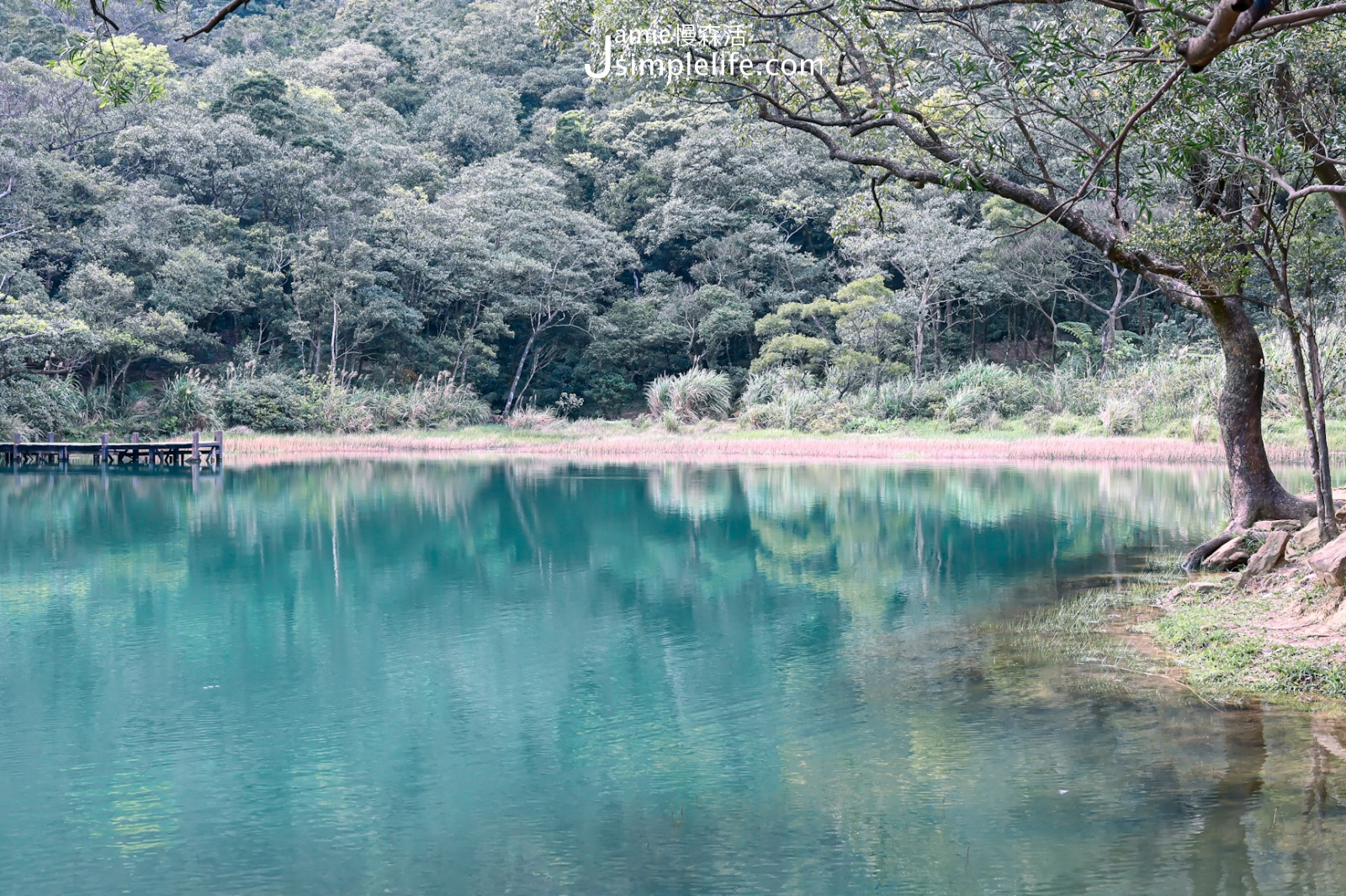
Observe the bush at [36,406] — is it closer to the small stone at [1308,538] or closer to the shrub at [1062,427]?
the shrub at [1062,427]

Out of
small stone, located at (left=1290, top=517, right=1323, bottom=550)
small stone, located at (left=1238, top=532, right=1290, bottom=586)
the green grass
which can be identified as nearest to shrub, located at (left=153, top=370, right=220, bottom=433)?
small stone, located at (left=1238, top=532, right=1290, bottom=586)

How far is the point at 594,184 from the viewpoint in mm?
38812

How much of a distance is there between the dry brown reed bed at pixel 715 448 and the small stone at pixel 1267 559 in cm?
1469

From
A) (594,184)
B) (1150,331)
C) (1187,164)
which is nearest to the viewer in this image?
(1187,164)

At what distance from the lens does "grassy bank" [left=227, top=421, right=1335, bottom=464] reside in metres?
24.0

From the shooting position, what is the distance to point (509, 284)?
3409 centimetres

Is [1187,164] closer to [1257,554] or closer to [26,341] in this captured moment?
[1257,554]

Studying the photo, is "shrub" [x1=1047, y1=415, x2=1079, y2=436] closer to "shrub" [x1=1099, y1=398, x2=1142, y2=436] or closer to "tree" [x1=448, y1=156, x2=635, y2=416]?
Answer: "shrub" [x1=1099, y1=398, x2=1142, y2=436]

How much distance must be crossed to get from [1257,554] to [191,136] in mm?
29550

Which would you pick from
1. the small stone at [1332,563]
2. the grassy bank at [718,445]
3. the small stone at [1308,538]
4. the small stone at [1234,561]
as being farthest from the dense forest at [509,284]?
the small stone at [1332,563]

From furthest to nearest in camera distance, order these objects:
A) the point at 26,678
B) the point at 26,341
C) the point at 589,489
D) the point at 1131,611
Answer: the point at 26,341
the point at 589,489
the point at 1131,611
the point at 26,678

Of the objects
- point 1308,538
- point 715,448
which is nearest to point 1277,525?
point 1308,538

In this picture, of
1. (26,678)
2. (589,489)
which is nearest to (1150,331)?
(589,489)

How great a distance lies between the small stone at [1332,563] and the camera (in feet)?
21.9
